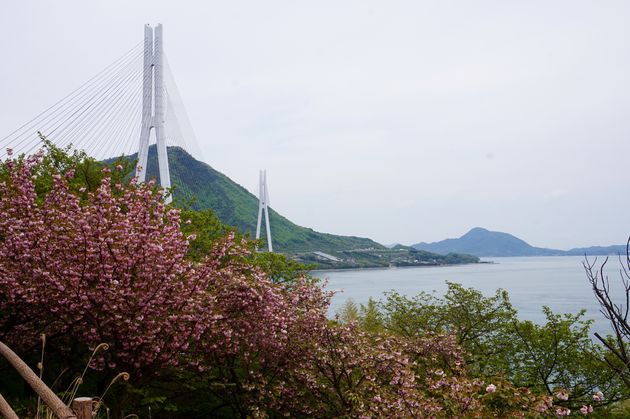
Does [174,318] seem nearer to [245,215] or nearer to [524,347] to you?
[524,347]

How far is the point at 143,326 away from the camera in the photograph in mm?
6652

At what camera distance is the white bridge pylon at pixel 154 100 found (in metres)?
16.0

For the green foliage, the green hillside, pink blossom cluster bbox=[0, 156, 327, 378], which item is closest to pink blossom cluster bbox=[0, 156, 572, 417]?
pink blossom cluster bbox=[0, 156, 327, 378]

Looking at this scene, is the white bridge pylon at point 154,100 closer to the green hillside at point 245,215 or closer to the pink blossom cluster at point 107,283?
the pink blossom cluster at point 107,283

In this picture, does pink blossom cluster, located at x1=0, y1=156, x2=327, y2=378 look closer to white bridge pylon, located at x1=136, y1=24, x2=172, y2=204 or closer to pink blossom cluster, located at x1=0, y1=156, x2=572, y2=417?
pink blossom cluster, located at x1=0, y1=156, x2=572, y2=417

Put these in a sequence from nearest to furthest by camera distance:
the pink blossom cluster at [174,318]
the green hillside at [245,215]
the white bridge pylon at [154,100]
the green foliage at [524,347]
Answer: the pink blossom cluster at [174,318]
the green foliage at [524,347]
the white bridge pylon at [154,100]
the green hillside at [245,215]

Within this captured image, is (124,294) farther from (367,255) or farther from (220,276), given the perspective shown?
(367,255)

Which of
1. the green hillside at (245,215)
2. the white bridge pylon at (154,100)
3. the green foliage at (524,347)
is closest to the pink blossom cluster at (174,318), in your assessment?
the green foliage at (524,347)

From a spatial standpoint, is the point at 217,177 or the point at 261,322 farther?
the point at 217,177

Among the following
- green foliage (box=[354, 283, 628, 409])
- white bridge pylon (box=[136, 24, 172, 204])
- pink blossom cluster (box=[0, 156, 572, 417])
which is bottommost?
green foliage (box=[354, 283, 628, 409])

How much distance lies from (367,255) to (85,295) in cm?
11298

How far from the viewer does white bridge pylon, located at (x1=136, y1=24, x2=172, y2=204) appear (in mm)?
15977

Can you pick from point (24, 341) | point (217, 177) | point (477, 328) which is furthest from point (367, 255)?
point (24, 341)

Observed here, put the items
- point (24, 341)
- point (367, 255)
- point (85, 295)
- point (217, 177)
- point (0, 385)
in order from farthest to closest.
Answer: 1. point (367, 255)
2. point (217, 177)
3. point (0, 385)
4. point (24, 341)
5. point (85, 295)
